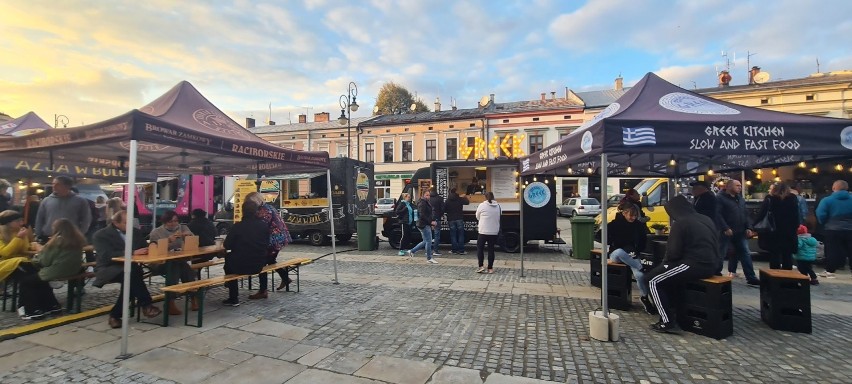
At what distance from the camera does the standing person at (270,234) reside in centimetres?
613

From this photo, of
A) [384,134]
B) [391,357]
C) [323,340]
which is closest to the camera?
[391,357]

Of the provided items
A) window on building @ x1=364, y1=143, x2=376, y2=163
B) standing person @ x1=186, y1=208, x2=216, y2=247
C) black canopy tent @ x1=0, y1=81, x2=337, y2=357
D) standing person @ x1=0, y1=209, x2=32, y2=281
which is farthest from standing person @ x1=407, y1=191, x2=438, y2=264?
window on building @ x1=364, y1=143, x2=376, y2=163

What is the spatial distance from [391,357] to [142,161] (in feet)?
21.9

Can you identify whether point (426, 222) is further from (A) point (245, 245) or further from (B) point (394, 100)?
(B) point (394, 100)

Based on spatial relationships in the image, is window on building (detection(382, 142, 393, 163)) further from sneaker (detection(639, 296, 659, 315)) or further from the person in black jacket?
sneaker (detection(639, 296, 659, 315))

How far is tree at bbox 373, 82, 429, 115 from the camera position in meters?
45.8

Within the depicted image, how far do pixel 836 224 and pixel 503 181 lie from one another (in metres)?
6.82

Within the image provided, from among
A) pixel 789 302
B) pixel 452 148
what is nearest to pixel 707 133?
pixel 789 302

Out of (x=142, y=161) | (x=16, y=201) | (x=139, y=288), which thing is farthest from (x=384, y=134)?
(x=139, y=288)

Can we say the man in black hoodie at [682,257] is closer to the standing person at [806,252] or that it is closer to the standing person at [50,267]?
the standing person at [806,252]

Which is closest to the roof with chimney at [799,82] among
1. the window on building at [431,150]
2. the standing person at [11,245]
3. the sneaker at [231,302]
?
the window on building at [431,150]

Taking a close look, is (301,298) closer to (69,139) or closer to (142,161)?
(69,139)

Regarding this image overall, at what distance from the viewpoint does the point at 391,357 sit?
3.96 metres

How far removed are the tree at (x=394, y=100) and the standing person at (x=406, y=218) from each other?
34.8m
